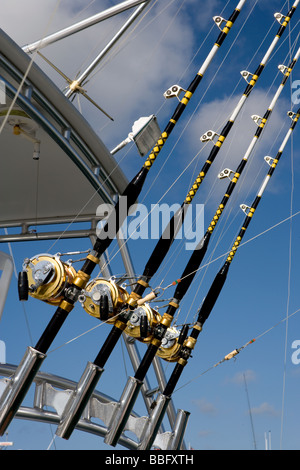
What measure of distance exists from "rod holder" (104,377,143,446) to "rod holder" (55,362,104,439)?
0.96 m

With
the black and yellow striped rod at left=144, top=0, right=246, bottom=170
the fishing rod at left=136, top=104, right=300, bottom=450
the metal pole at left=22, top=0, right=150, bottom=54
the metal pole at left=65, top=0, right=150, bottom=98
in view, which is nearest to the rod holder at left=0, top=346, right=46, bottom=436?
the black and yellow striped rod at left=144, top=0, right=246, bottom=170

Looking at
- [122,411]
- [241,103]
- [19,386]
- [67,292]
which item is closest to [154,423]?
[122,411]

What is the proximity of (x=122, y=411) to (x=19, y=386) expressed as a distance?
184 centimetres

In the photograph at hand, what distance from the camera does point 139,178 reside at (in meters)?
7.73

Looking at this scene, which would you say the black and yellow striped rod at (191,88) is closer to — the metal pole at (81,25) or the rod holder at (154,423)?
the metal pole at (81,25)

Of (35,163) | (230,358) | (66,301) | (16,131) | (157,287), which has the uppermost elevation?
(35,163)

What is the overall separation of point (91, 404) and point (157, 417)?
34.6 inches

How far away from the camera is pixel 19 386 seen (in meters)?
6.96

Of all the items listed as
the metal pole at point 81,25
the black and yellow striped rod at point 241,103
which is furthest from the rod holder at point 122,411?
the metal pole at point 81,25

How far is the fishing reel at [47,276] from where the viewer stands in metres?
7.54

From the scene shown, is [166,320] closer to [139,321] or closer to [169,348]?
[139,321]

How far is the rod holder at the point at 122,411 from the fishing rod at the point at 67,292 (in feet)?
2.68

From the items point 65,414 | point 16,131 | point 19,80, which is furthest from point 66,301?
point 16,131

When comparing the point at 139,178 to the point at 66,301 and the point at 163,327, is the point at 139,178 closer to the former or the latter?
the point at 66,301
